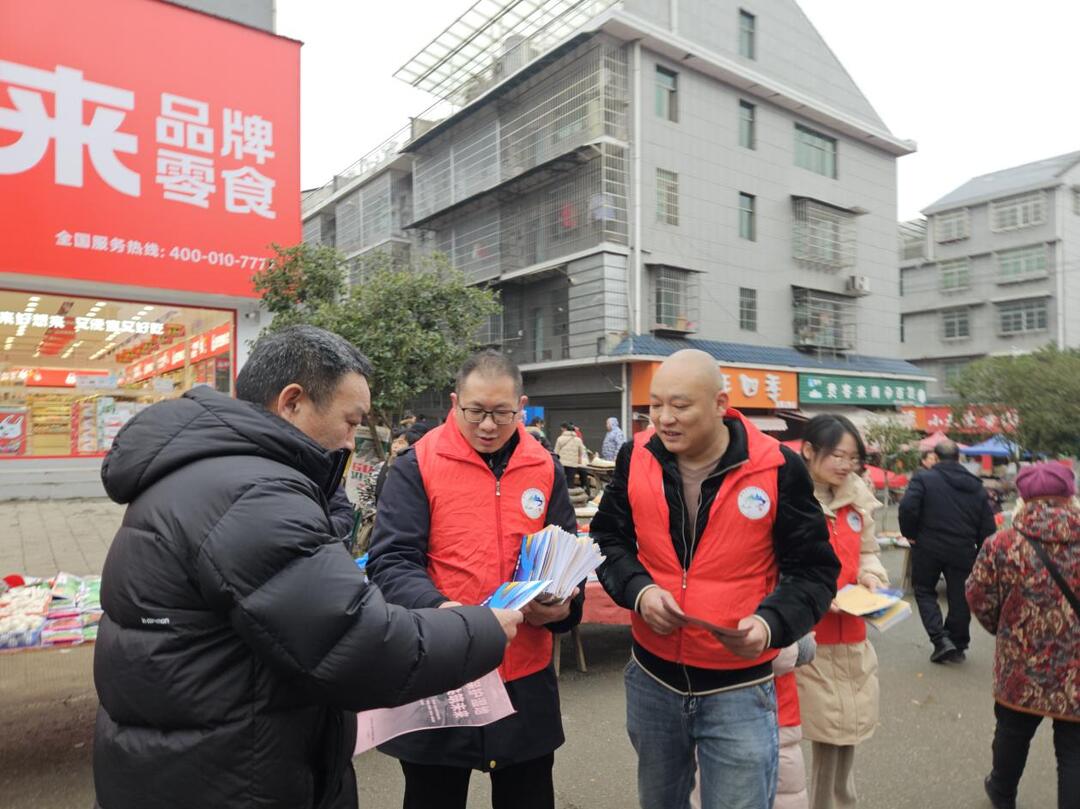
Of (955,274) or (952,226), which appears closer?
(955,274)

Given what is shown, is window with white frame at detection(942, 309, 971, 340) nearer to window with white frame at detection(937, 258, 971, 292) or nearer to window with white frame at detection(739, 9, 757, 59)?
window with white frame at detection(937, 258, 971, 292)

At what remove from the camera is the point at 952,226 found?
3344 centimetres

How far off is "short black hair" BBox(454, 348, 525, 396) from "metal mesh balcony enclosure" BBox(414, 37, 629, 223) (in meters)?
16.0

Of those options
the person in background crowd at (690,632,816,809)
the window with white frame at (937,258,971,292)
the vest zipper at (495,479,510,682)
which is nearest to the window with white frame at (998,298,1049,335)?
the window with white frame at (937,258,971,292)

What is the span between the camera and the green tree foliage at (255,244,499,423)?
1094 cm

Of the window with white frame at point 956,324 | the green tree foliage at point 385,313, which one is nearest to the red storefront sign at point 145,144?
the green tree foliage at point 385,313

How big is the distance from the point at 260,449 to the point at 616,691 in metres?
3.77

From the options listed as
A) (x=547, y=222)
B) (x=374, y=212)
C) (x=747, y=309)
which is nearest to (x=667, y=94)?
(x=547, y=222)

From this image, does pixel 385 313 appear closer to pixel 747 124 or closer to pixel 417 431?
pixel 417 431

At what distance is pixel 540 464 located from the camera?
86.4 inches

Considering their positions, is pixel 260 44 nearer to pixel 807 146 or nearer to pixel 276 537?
pixel 276 537

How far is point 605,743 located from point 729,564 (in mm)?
2272

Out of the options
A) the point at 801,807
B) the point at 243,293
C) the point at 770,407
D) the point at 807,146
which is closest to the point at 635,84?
the point at 807,146

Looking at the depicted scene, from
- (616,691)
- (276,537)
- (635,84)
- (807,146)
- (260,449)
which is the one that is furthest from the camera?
(807,146)
